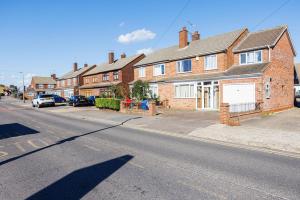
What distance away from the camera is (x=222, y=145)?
10766 millimetres

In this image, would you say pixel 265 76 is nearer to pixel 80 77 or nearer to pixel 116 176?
pixel 116 176

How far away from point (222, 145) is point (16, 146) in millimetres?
8905

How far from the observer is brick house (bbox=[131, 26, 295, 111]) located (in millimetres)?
22000

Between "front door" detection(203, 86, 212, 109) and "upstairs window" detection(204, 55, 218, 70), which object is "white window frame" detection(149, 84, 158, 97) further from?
"front door" detection(203, 86, 212, 109)

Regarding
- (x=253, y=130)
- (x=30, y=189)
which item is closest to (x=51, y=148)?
(x=30, y=189)

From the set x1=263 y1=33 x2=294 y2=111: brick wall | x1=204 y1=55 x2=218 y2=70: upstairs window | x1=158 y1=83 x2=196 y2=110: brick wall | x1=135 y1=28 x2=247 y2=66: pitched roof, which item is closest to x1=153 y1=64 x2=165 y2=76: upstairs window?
x1=135 y1=28 x2=247 y2=66: pitched roof

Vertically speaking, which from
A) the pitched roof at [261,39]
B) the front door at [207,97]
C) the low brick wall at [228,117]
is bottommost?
the low brick wall at [228,117]

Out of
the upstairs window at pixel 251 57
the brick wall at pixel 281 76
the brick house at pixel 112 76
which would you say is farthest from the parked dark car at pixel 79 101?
the brick wall at pixel 281 76

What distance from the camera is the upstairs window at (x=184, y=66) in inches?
1155

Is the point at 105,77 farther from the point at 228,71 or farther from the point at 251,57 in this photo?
the point at 251,57

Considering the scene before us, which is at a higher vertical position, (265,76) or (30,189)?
(265,76)

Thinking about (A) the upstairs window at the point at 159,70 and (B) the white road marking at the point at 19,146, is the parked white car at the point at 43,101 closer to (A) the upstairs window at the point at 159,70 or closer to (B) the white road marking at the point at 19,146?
(A) the upstairs window at the point at 159,70

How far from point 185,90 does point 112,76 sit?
2051 cm

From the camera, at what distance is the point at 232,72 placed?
2369 cm
